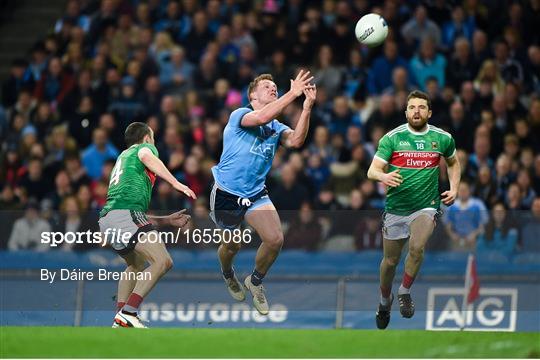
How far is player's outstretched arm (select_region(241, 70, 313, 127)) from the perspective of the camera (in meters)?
13.2

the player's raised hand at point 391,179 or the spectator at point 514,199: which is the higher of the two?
the spectator at point 514,199

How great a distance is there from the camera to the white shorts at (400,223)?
1416 centimetres

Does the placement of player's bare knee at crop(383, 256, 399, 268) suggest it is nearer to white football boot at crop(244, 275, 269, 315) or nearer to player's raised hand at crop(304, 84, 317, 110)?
white football boot at crop(244, 275, 269, 315)

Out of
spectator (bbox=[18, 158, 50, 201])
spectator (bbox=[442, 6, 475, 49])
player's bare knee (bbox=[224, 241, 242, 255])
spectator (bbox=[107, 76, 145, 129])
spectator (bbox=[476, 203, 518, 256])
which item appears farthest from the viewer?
spectator (bbox=[442, 6, 475, 49])

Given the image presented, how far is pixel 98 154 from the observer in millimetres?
20047

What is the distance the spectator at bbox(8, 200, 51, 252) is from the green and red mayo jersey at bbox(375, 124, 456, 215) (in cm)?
344

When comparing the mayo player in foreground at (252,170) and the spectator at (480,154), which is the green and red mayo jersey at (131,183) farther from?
the spectator at (480,154)

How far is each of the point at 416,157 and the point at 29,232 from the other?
3910 mm

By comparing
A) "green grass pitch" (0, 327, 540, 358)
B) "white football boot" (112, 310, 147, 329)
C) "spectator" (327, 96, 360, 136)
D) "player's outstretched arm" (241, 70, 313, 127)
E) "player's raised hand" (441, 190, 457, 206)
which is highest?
"spectator" (327, 96, 360, 136)

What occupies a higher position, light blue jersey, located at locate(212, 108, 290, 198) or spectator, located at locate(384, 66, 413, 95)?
spectator, located at locate(384, 66, 413, 95)

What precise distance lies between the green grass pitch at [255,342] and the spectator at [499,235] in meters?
1.17

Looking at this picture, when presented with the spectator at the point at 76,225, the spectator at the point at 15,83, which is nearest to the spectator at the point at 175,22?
the spectator at the point at 15,83

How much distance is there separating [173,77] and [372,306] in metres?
7.06

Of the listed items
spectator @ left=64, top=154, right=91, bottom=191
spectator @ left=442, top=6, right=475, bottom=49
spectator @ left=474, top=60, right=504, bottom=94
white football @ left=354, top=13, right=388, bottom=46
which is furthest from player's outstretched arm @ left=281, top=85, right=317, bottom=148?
spectator @ left=442, top=6, right=475, bottom=49
